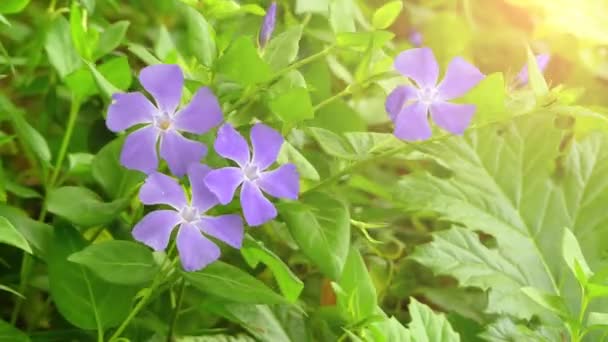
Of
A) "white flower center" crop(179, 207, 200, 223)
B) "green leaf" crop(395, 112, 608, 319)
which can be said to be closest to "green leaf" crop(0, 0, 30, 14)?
"white flower center" crop(179, 207, 200, 223)

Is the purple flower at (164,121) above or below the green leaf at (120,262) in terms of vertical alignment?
above

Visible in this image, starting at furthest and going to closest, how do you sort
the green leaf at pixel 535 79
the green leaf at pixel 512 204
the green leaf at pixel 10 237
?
the green leaf at pixel 512 204 < the green leaf at pixel 535 79 < the green leaf at pixel 10 237

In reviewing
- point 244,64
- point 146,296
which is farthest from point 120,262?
point 244,64

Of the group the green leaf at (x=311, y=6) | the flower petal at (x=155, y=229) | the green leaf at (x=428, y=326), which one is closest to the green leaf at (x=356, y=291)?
the green leaf at (x=428, y=326)

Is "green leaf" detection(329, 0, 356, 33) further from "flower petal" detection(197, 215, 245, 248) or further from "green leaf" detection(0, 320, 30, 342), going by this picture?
"green leaf" detection(0, 320, 30, 342)

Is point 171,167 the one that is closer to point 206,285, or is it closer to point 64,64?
point 206,285

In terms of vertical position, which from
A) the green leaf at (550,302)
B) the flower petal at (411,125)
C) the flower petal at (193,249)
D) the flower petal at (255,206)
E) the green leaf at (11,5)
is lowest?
Result: the green leaf at (550,302)

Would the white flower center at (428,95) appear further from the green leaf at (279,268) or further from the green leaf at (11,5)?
the green leaf at (11,5)

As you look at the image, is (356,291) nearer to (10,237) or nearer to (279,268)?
(279,268)
